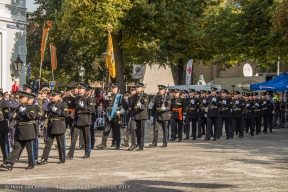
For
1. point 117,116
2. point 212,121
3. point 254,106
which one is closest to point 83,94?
point 117,116

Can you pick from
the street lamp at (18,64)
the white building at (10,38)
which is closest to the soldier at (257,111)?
the street lamp at (18,64)

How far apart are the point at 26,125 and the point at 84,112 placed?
8.35ft

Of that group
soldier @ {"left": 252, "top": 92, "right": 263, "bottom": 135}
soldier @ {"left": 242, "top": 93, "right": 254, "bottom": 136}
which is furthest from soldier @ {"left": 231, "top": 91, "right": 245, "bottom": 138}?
soldier @ {"left": 252, "top": 92, "right": 263, "bottom": 135}

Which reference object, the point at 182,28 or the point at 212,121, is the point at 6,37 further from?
the point at 212,121

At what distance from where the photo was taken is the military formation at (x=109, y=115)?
13984 millimetres

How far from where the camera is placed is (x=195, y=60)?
45.1 meters

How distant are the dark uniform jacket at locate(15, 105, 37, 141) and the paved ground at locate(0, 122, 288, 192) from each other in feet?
2.57

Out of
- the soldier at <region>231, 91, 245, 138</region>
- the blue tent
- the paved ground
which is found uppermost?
the blue tent

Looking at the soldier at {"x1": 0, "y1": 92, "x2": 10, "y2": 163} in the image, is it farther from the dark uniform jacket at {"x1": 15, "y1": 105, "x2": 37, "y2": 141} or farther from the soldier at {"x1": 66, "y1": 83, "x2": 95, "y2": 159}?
the soldier at {"x1": 66, "y1": 83, "x2": 95, "y2": 159}

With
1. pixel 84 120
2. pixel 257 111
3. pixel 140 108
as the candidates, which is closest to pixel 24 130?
pixel 84 120

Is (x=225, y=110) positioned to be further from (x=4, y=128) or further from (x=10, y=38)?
(x=10, y=38)

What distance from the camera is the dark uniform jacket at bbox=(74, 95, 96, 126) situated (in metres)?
16.1

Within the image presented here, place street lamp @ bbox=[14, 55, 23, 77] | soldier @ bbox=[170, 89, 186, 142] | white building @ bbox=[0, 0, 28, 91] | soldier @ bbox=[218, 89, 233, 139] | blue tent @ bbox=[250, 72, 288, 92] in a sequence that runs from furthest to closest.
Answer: street lamp @ bbox=[14, 55, 23, 77]
white building @ bbox=[0, 0, 28, 91]
blue tent @ bbox=[250, 72, 288, 92]
soldier @ bbox=[218, 89, 233, 139]
soldier @ bbox=[170, 89, 186, 142]

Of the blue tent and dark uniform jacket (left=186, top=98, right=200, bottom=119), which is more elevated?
the blue tent
